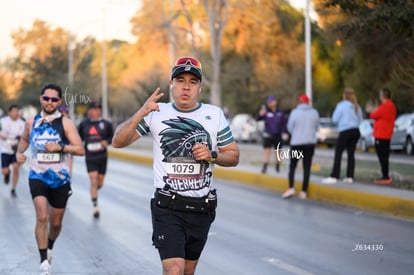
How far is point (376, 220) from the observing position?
12.4m

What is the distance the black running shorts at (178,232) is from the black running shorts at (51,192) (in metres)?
3.08

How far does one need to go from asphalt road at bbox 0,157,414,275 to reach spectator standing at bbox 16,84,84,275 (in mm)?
659

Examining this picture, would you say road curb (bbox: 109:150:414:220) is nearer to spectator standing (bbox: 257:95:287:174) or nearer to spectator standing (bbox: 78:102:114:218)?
spectator standing (bbox: 257:95:287:174)

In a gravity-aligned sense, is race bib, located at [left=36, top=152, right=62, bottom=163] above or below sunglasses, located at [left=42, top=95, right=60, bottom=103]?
below

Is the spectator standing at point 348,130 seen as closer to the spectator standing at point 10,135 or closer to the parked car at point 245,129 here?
the spectator standing at point 10,135

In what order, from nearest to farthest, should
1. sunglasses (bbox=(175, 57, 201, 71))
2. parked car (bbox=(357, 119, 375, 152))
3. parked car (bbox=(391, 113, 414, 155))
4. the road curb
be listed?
sunglasses (bbox=(175, 57, 201, 71)) → the road curb → parked car (bbox=(391, 113, 414, 155)) → parked car (bbox=(357, 119, 375, 152))

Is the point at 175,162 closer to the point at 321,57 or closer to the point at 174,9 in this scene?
the point at 174,9

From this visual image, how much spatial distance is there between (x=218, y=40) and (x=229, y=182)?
432 inches

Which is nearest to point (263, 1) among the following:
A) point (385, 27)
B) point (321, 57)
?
point (321, 57)

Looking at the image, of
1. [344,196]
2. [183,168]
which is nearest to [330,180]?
[344,196]

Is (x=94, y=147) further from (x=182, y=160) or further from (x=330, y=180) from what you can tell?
(x=182, y=160)

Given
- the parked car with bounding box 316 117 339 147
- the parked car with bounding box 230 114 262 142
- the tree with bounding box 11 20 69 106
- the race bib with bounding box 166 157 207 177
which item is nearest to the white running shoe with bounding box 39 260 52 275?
the race bib with bounding box 166 157 207 177

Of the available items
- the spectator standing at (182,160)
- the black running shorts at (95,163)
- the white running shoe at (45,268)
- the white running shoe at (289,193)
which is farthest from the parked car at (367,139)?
the spectator standing at (182,160)

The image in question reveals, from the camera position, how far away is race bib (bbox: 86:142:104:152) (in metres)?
13.8
